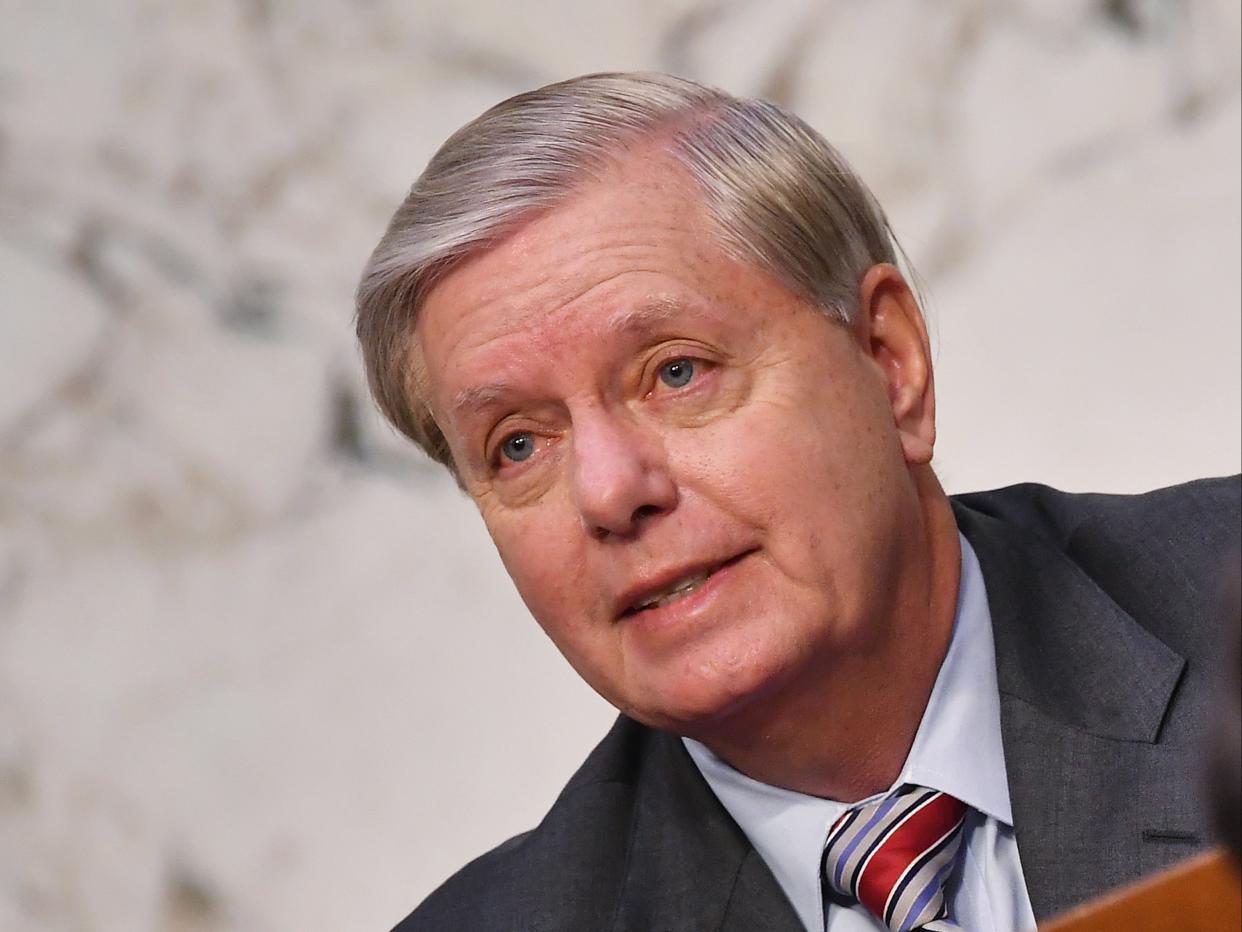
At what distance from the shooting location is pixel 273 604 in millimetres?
2301

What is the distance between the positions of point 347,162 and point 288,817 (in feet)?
2.97

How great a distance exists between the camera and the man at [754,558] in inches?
56.8

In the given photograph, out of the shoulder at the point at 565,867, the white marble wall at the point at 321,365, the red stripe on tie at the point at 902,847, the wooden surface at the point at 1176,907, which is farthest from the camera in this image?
the white marble wall at the point at 321,365

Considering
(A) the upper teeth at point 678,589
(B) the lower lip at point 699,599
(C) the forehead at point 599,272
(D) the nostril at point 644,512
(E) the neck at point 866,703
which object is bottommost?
(E) the neck at point 866,703

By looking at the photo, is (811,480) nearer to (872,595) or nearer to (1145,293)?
(872,595)

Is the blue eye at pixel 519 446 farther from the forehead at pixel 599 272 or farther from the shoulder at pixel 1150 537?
the shoulder at pixel 1150 537

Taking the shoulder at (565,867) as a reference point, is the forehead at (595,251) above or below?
above

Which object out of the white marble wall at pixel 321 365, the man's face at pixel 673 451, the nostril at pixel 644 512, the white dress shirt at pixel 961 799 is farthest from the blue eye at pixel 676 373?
the white marble wall at pixel 321 365

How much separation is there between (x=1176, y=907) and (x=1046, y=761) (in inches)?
37.2

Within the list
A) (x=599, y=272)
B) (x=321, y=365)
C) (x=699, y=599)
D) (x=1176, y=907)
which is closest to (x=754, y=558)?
(x=699, y=599)

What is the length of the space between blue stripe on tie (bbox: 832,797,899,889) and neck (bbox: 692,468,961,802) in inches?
1.5

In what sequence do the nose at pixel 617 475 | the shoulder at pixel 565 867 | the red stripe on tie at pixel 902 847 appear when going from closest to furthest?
the nose at pixel 617 475, the red stripe on tie at pixel 902 847, the shoulder at pixel 565 867

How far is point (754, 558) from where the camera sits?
1440 millimetres

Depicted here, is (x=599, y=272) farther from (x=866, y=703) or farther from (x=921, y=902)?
(x=921, y=902)
